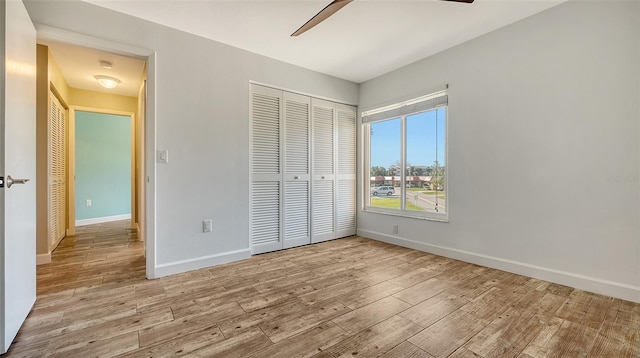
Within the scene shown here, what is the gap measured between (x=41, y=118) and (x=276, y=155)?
2658 millimetres

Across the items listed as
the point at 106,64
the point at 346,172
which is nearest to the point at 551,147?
the point at 346,172

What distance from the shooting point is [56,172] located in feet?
12.1

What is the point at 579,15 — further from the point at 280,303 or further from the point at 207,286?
the point at 207,286

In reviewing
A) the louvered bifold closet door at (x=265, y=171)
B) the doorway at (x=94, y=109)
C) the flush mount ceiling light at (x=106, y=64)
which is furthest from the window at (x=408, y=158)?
the flush mount ceiling light at (x=106, y=64)

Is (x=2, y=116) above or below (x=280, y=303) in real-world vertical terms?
above

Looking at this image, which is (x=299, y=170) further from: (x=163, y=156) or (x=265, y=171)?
(x=163, y=156)

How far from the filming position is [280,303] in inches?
80.7

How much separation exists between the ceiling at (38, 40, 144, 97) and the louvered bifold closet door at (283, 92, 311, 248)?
183 cm

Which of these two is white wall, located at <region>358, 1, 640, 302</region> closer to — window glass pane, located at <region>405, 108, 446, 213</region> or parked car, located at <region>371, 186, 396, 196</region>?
window glass pane, located at <region>405, 108, 446, 213</region>

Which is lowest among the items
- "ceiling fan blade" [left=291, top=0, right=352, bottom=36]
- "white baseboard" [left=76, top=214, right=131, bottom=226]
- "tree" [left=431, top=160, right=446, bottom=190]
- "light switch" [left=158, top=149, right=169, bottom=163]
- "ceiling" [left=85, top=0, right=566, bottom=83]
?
"white baseboard" [left=76, top=214, right=131, bottom=226]

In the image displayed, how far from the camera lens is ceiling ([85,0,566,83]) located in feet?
7.71

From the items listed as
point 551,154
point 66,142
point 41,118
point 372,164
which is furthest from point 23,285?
point 551,154

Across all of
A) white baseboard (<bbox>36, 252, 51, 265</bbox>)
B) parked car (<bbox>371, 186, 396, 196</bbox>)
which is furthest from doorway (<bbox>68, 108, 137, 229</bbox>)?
parked car (<bbox>371, 186, 396, 196</bbox>)

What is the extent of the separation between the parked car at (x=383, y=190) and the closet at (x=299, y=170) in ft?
1.15
